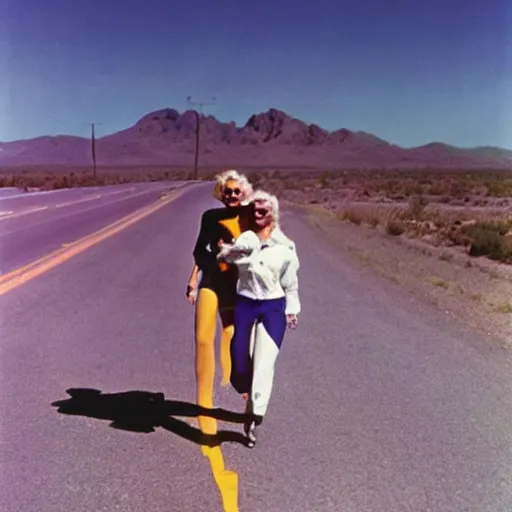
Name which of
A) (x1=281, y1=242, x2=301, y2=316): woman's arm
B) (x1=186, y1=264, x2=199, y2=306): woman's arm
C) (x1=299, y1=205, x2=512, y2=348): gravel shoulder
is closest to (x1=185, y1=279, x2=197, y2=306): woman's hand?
(x1=186, y1=264, x2=199, y2=306): woman's arm

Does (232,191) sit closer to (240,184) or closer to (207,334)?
(240,184)

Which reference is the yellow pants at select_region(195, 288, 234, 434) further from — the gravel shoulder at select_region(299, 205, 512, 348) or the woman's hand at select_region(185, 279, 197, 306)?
the gravel shoulder at select_region(299, 205, 512, 348)

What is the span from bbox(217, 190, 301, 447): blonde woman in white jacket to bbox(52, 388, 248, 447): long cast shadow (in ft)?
2.03

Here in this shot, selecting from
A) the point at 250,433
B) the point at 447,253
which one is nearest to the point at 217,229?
the point at 250,433

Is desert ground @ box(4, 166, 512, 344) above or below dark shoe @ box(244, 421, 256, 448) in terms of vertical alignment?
below

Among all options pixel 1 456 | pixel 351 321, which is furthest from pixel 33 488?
pixel 351 321

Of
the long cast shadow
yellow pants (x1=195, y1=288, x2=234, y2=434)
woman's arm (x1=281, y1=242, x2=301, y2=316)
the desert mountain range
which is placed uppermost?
woman's arm (x1=281, y1=242, x2=301, y2=316)

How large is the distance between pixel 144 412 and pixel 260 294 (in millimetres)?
1791

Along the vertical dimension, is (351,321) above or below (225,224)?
below

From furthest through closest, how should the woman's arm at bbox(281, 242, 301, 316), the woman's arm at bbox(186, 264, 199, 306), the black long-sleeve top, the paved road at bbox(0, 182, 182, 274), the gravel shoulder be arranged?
the paved road at bbox(0, 182, 182, 274)
the gravel shoulder
the woman's arm at bbox(186, 264, 199, 306)
the woman's arm at bbox(281, 242, 301, 316)
the black long-sleeve top

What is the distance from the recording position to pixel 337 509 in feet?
11.8

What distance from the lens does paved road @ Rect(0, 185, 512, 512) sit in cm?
377

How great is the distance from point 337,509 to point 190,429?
1378 mm

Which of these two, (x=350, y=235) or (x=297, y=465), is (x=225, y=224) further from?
(x=350, y=235)
